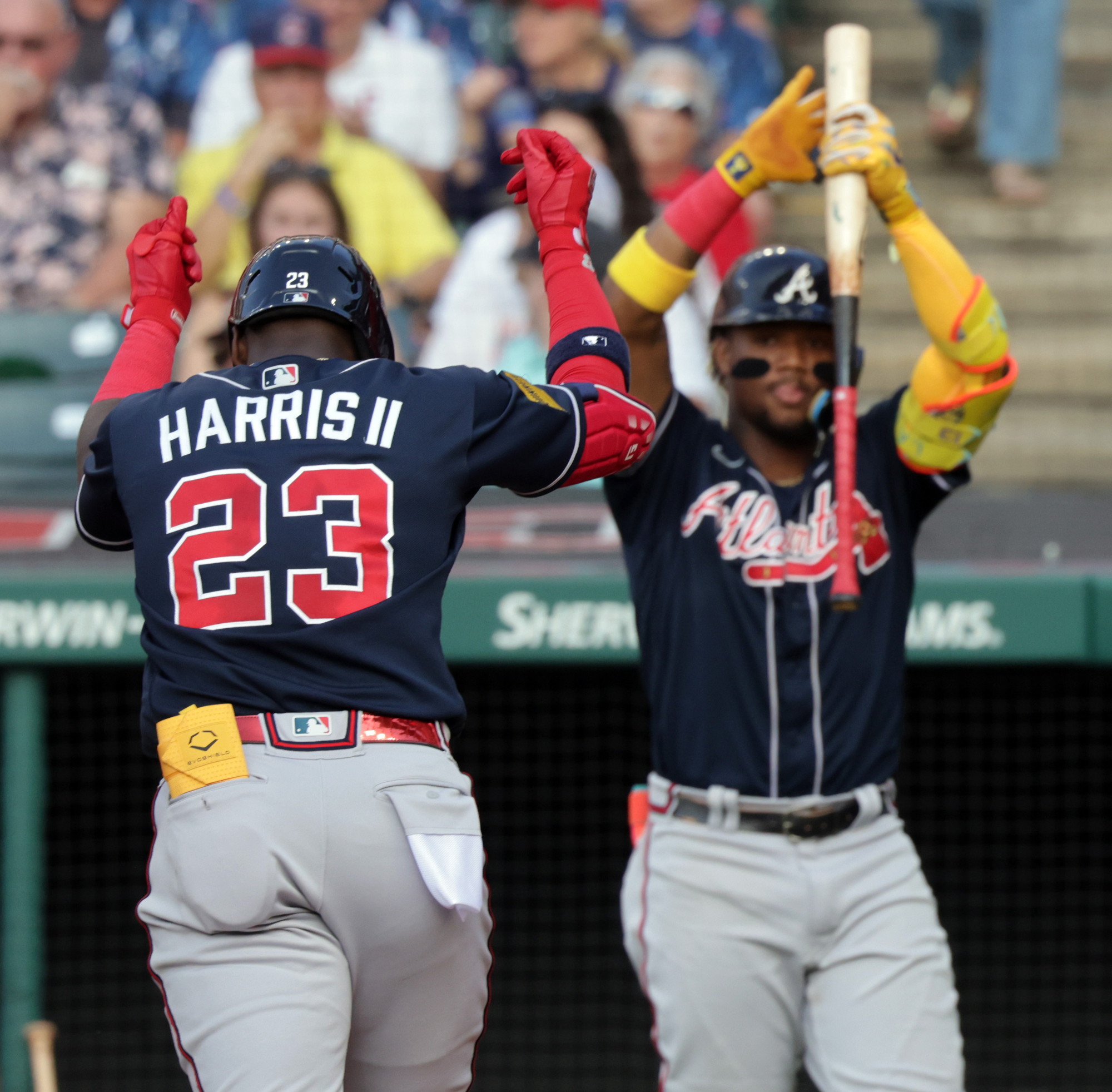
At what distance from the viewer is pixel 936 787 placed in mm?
4191

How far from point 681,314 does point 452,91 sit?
4.45 feet

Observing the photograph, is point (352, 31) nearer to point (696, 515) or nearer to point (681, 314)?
point (681, 314)

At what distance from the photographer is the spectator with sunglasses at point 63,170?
5.07m

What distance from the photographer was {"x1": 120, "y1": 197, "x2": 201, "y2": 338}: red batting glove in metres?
2.13

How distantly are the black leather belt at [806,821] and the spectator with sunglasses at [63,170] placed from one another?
131 inches

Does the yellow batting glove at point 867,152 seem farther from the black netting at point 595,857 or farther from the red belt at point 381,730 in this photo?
the black netting at point 595,857

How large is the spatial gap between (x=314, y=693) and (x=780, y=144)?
1300 millimetres

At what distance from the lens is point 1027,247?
586 cm

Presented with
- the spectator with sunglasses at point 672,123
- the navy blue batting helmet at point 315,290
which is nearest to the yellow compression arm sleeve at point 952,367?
the navy blue batting helmet at point 315,290

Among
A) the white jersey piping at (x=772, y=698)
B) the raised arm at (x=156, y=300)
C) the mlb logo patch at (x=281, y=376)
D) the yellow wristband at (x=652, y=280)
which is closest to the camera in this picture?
the mlb logo patch at (x=281, y=376)

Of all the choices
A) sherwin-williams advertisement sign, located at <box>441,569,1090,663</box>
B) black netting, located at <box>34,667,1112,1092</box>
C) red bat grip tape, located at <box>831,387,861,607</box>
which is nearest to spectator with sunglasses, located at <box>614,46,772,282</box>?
black netting, located at <box>34,667,1112,1092</box>

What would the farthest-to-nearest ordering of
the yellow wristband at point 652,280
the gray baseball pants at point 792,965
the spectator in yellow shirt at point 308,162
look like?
the spectator in yellow shirt at point 308,162, the yellow wristband at point 652,280, the gray baseball pants at point 792,965

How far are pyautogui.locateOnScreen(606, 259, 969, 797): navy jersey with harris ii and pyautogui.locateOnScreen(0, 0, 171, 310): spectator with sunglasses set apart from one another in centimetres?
301

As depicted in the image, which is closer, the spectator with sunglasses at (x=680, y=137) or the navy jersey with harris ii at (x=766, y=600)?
the navy jersey with harris ii at (x=766, y=600)
